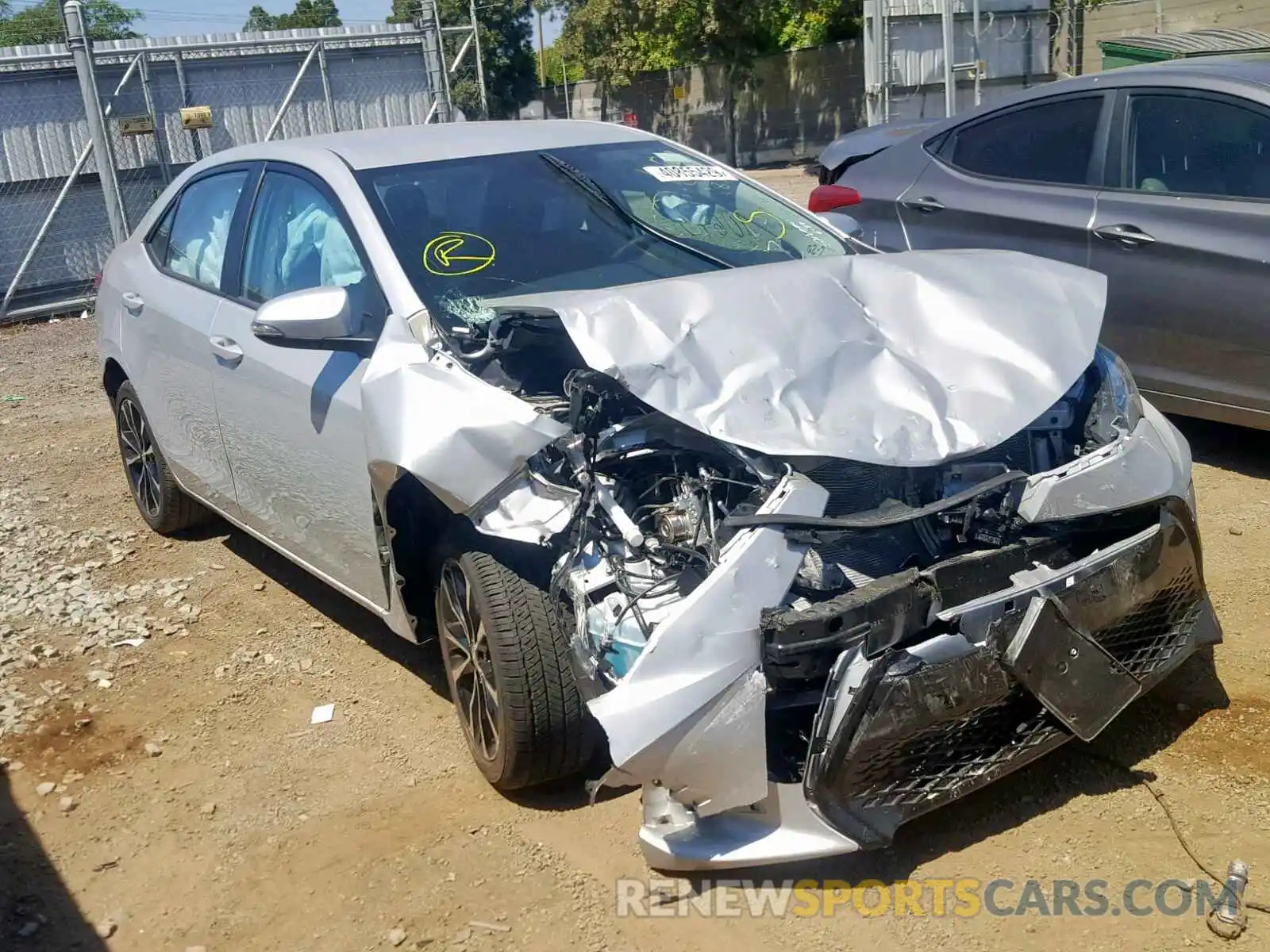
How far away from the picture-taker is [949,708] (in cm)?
270

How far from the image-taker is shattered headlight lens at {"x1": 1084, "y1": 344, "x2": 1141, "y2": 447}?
319 cm

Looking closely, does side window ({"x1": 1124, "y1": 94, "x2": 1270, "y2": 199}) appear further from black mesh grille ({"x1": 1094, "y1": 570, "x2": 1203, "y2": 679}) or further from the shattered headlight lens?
black mesh grille ({"x1": 1094, "y1": 570, "x2": 1203, "y2": 679})

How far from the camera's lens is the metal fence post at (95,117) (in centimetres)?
1083

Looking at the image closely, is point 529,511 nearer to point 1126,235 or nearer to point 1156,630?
point 1156,630

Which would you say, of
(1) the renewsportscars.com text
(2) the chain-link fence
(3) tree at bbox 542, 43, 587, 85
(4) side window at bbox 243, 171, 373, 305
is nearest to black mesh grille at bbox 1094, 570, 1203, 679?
(1) the renewsportscars.com text

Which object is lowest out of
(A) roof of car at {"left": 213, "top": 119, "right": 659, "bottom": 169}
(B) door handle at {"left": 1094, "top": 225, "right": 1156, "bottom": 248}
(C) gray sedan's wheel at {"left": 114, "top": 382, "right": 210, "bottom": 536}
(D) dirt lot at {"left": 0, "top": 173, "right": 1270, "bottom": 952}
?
(D) dirt lot at {"left": 0, "top": 173, "right": 1270, "bottom": 952}

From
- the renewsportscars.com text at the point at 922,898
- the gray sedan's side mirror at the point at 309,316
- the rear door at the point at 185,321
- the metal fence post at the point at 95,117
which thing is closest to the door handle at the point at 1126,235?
the renewsportscars.com text at the point at 922,898

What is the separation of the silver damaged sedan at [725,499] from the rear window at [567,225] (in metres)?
0.02

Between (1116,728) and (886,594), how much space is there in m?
1.21

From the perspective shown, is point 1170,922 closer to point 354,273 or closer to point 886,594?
point 886,594

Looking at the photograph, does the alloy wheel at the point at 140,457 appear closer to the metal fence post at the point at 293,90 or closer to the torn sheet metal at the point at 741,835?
the torn sheet metal at the point at 741,835

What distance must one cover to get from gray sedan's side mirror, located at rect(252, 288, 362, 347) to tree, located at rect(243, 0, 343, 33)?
64.1 m

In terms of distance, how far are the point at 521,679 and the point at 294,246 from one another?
1897 mm

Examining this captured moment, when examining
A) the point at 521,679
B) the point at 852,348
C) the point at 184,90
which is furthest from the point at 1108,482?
the point at 184,90
